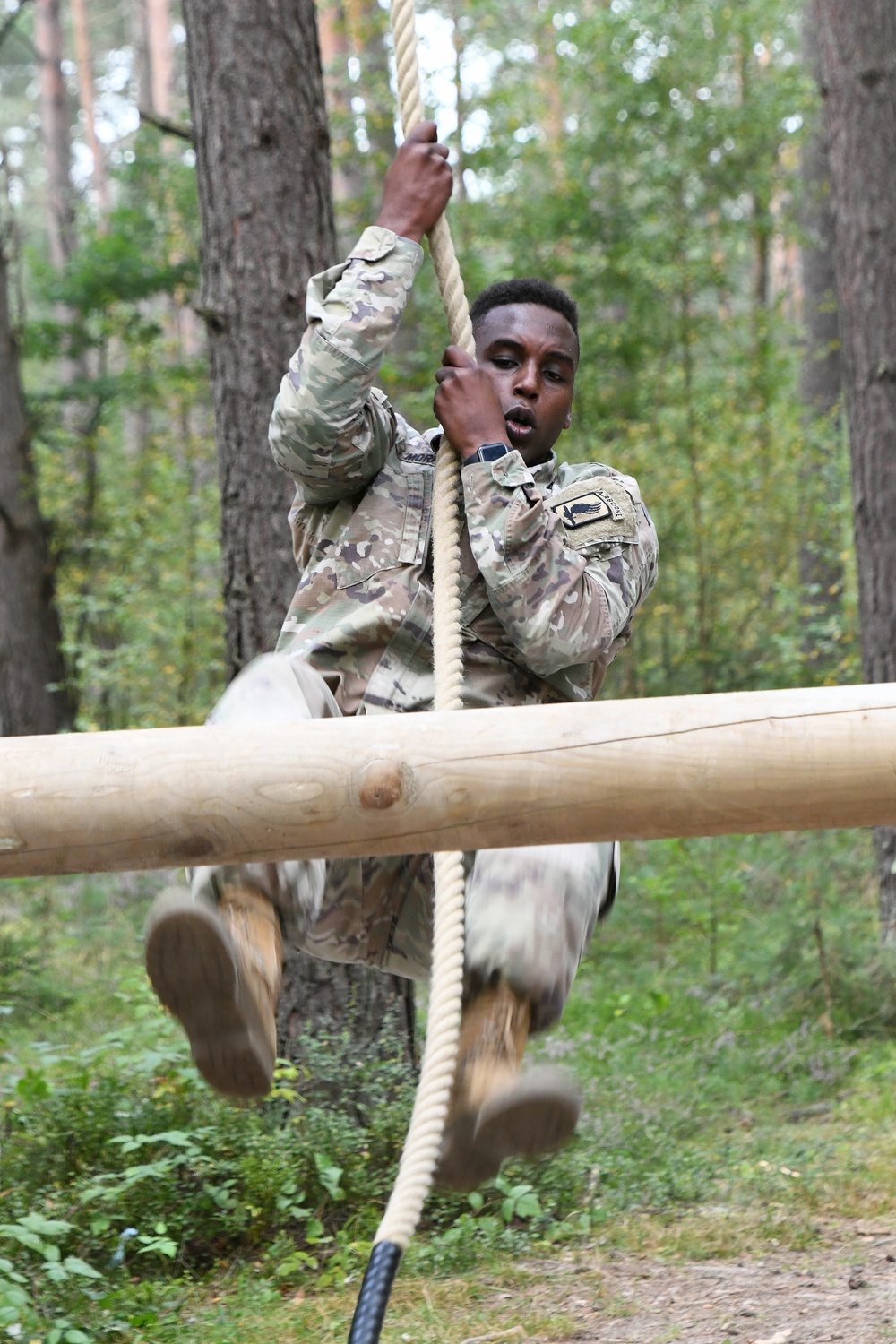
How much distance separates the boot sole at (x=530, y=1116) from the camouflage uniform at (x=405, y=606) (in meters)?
0.16

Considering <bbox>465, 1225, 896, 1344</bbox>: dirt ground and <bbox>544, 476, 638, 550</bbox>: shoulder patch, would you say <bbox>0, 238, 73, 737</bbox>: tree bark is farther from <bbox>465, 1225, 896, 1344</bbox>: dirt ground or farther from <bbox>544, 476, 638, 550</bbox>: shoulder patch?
<bbox>544, 476, 638, 550</bbox>: shoulder patch

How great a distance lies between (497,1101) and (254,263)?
9.78 feet

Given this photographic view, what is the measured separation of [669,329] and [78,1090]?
26.6ft

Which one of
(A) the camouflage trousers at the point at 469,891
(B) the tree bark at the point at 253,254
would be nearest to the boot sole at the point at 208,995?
(A) the camouflage trousers at the point at 469,891

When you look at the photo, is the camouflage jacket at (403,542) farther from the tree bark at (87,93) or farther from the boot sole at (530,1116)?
the tree bark at (87,93)

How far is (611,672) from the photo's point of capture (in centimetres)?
941

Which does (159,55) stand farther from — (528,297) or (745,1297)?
(745,1297)

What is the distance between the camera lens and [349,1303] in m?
3.32

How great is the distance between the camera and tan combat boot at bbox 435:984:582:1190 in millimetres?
2086

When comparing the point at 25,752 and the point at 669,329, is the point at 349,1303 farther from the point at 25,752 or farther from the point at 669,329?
the point at 669,329

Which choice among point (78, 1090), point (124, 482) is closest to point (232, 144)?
point (78, 1090)

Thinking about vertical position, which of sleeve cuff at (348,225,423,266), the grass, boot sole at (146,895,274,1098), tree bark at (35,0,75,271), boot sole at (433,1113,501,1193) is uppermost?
tree bark at (35,0,75,271)

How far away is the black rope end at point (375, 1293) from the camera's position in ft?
6.37

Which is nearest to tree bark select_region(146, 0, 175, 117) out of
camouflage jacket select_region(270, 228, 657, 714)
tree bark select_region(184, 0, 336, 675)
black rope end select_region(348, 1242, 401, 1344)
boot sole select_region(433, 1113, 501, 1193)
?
tree bark select_region(184, 0, 336, 675)
